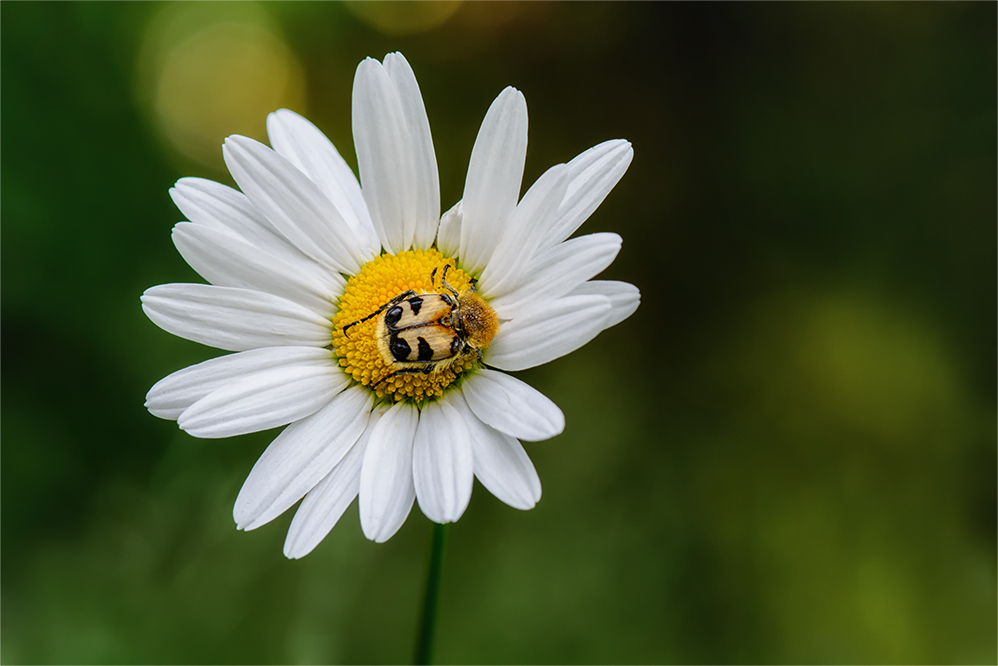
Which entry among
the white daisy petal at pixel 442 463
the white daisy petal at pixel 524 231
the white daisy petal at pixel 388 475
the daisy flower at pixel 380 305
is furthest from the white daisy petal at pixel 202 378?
the white daisy petal at pixel 524 231

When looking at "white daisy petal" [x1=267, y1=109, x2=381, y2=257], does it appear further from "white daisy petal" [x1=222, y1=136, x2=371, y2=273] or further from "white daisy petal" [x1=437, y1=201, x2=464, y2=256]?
"white daisy petal" [x1=437, y1=201, x2=464, y2=256]

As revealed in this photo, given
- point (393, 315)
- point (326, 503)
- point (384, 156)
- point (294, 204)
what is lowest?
point (326, 503)

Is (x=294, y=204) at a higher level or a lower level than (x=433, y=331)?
higher

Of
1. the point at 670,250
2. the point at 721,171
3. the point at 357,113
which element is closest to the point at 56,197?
the point at 357,113

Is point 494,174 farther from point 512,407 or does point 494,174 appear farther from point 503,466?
point 503,466

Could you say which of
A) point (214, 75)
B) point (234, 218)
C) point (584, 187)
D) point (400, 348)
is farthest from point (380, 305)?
point (214, 75)

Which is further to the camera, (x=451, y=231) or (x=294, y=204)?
(x=451, y=231)

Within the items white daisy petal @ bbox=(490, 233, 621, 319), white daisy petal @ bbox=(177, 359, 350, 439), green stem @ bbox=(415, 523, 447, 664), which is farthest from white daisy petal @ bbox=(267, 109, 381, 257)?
Result: green stem @ bbox=(415, 523, 447, 664)
